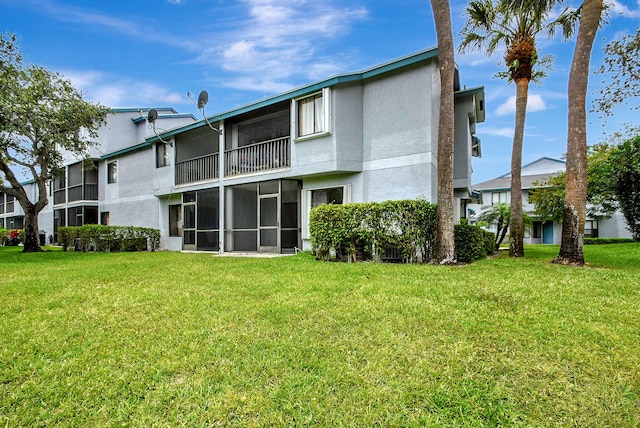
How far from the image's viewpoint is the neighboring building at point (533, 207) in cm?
2833

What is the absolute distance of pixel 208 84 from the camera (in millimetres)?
16828

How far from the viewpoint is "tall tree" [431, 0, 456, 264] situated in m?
8.86

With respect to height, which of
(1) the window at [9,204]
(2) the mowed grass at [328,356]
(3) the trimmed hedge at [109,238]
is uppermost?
(1) the window at [9,204]

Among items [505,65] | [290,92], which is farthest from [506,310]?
[505,65]

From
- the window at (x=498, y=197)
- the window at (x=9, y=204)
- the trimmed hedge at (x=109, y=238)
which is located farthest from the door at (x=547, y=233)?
the window at (x=9, y=204)

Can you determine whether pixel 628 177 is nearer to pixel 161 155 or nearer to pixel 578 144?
pixel 578 144

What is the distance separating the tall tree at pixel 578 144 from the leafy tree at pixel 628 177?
317 inches

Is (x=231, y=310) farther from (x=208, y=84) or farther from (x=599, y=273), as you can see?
(x=208, y=84)

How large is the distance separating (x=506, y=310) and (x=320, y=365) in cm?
284

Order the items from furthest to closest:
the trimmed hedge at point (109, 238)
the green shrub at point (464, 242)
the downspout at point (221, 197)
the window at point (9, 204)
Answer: the window at point (9, 204) → the trimmed hedge at point (109, 238) → the downspout at point (221, 197) → the green shrub at point (464, 242)

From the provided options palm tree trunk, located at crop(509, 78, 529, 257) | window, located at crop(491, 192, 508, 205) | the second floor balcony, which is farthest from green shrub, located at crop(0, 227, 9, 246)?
window, located at crop(491, 192, 508, 205)

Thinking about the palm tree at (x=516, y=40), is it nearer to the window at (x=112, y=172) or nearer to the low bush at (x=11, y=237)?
the window at (x=112, y=172)

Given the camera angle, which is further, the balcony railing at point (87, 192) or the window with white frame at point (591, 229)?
the window with white frame at point (591, 229)

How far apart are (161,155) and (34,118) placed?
5.73 meters
